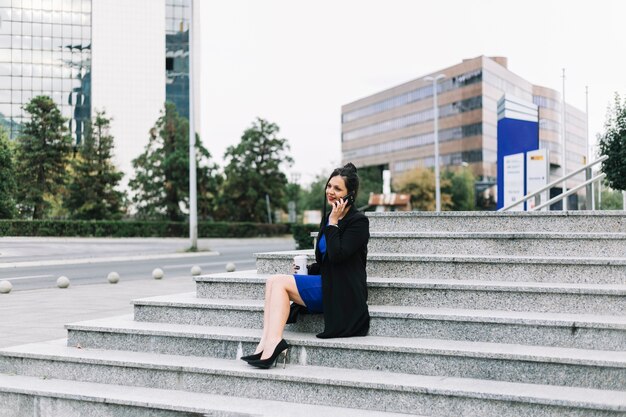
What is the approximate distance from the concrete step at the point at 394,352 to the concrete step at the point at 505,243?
5.53ft

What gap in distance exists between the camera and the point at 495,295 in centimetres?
544

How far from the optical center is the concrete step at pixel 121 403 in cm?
464

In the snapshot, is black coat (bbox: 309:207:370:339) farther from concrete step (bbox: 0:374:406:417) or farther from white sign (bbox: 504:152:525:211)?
white sign (bbox: 504:152:525:211)

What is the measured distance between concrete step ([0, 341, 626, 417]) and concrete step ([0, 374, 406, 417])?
0.08 m

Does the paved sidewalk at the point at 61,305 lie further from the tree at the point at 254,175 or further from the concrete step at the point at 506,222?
the tree at the point at 254,175

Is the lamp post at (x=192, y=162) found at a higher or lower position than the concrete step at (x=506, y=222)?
higher

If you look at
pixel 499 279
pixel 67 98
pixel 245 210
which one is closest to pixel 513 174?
pixel 499 279

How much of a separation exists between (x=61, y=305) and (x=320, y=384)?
7544mm

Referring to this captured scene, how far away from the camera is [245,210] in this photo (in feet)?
188

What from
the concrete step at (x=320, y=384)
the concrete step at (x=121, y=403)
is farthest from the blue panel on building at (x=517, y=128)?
the concrete step at (x=121, y=403)

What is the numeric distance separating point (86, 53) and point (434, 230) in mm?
80467

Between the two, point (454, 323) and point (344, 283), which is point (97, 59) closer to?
point (344, 283)

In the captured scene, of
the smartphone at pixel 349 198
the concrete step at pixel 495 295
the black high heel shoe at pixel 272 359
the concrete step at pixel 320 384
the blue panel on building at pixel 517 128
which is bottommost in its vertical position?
the concrete step at pixel 320 384

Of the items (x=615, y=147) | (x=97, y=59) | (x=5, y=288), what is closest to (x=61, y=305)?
(x=5, y=288)
